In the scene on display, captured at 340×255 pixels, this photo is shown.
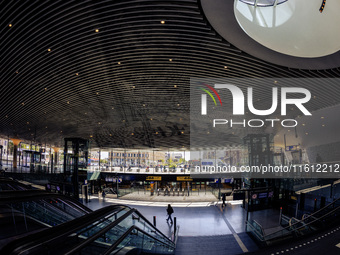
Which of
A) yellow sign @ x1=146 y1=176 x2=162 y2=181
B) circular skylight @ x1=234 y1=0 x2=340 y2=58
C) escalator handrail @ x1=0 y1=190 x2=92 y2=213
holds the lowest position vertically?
yellow sign @ x1=146 y1=176 x2=162 y2=181

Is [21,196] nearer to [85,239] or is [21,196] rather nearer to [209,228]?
[85,239]

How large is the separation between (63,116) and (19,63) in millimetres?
9029

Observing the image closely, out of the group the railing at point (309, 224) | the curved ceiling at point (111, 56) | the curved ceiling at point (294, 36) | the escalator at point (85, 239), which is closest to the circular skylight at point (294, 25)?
the curved ceiling at point (294, 36)

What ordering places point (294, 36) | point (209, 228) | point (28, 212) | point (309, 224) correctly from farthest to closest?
point (209, 228)
point (294, 36)
point (309, 224)
point (28, 212)

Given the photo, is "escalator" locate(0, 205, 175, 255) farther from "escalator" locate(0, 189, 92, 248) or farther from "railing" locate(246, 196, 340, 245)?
"railing" locate(246, 196, 340, 245)

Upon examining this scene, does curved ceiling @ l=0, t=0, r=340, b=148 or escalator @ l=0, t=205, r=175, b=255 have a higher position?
curved ceiling @ l=0, t=0, r=340, b=148

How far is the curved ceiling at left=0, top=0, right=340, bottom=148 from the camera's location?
599 centimetres

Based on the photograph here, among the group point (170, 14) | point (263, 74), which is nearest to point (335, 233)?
point (263, 74)

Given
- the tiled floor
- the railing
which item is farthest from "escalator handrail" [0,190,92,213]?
the railing

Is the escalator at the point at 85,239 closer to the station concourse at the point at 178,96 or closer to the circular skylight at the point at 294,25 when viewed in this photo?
the station concourse at the point at 178,96

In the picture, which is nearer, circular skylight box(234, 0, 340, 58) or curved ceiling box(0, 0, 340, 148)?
curved ceiling box(0, 0, 340, 148)

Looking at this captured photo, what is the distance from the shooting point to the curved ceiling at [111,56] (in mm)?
5992

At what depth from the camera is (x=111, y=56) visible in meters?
8.17

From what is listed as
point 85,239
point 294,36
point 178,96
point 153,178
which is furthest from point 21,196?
point 153,178
